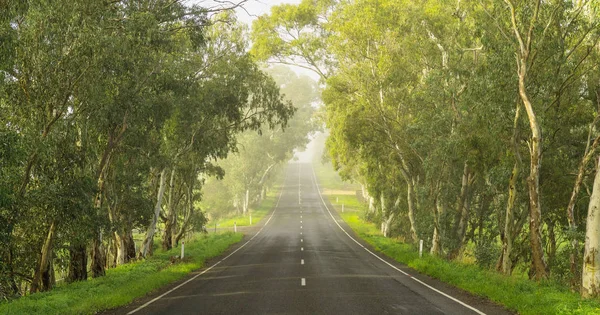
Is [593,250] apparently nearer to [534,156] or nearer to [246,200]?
[534,156]

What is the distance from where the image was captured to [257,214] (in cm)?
6256

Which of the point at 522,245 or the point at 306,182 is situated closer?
the point at 522,245

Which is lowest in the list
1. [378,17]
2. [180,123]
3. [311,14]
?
[180,123]

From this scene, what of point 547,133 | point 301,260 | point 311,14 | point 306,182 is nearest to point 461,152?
point 547,133

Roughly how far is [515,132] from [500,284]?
569cm

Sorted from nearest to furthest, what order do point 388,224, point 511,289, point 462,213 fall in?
point 511,289 → point 462,213 → point 388,224

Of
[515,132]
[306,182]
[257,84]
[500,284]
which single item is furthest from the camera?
[306,182]

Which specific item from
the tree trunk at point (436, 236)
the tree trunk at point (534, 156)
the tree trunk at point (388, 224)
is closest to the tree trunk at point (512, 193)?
the tree trunk at point (534, 156)

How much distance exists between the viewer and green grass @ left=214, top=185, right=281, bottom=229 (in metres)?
54.8

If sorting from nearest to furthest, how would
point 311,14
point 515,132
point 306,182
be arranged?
point 515,132 < point 311,14 < point 306,182

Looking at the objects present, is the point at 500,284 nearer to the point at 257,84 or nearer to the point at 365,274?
the point at 365,274

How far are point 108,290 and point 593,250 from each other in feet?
44.2

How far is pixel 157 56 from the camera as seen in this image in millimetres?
19859

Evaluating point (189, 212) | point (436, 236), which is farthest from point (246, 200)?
point (436, 236)
